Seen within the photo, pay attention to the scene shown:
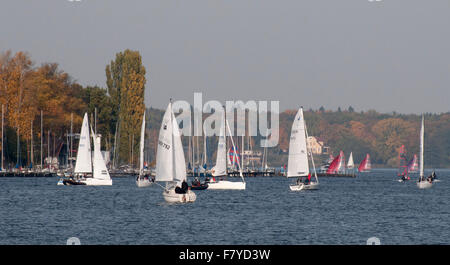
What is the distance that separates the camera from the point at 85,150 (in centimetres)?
10412

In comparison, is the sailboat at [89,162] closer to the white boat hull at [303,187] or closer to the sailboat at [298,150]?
the white boat hull at [303,187]

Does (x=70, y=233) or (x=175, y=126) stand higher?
(x=175, y=126)

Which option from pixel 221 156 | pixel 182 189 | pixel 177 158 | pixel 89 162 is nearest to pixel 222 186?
pixel 221 156

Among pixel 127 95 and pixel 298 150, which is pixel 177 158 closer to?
pixel 298 150

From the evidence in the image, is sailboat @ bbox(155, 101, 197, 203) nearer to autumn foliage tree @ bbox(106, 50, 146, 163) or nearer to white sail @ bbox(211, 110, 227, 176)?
white sail @ bbox(211, 110, 227, 176)

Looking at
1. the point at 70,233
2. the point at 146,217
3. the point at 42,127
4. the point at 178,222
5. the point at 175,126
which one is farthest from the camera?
the point at 42,127

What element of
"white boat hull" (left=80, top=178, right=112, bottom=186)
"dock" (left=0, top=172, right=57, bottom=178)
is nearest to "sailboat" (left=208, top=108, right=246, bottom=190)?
"white boat hull" (left=80, top=178, right=112, bottom=186)

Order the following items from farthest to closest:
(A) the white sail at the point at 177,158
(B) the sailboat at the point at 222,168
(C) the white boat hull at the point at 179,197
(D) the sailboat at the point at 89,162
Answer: (D) the sailboat at the point at 89,162 → (B) the sailboat at the point at 222,168 → (C) the white boat hull at the point at 179,197 → (A) the white sail at the point at 177,158

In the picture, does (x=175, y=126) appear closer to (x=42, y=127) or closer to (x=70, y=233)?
(x=70, y=233)

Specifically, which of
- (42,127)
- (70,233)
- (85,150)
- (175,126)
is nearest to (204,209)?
(175,126)

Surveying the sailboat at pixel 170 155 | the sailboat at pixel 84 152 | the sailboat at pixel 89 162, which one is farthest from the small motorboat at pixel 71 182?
the sailboat at pixel 170 155

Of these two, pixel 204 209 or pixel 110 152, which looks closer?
pixel 204 209
